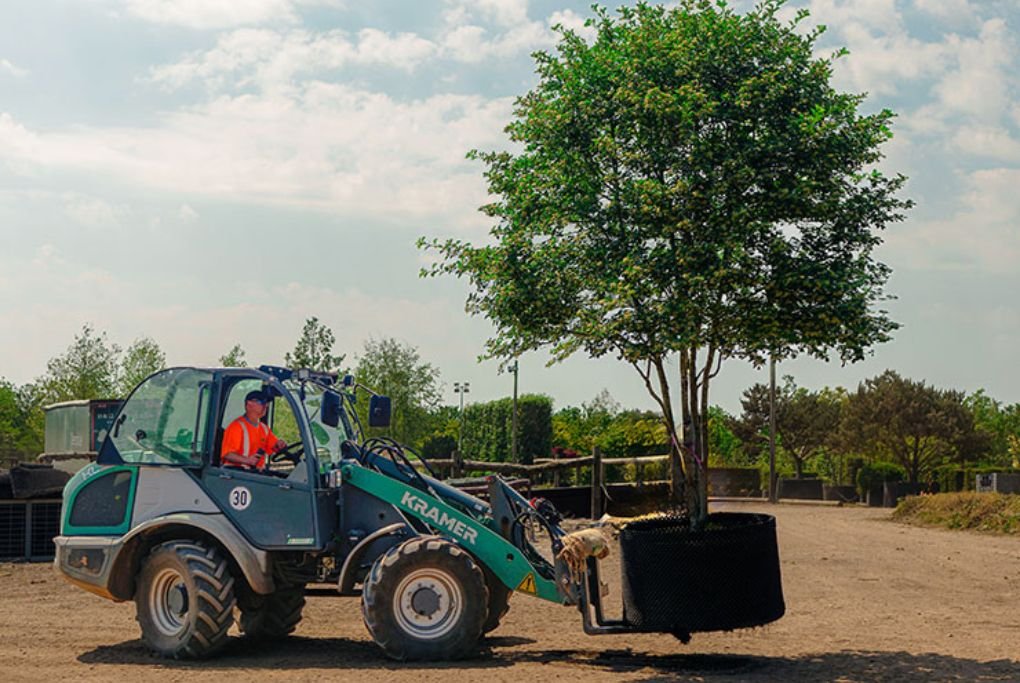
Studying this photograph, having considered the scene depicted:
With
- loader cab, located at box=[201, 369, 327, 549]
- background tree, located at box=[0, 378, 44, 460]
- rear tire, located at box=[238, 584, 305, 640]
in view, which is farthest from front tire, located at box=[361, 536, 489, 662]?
background tree, located at box=[0, 378, 44, 460]

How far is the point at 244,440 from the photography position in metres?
11.6

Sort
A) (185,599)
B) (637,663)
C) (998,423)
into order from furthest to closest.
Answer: (998,423) < (185,599) < (637,663)

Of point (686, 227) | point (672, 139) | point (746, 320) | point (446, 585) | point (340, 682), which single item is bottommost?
point (340, 682)

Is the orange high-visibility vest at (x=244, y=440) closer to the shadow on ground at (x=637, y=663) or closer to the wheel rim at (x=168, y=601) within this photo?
the wheel rim at (x=168, y=601)

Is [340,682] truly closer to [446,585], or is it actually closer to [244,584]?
[446,585]

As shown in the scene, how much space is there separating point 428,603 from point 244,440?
2.32 meters

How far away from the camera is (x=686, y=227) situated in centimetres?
1105

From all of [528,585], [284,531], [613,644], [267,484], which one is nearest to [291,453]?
[267,484]

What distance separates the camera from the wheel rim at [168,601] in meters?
11.4

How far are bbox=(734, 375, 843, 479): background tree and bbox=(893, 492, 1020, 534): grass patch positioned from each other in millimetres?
26598

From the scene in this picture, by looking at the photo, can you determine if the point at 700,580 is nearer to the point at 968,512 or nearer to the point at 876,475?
the point at 968,512

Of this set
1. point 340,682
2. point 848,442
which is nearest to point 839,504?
point 848,442

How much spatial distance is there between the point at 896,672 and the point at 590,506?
17.5 meters

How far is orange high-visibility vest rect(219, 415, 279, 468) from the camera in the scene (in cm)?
1161
